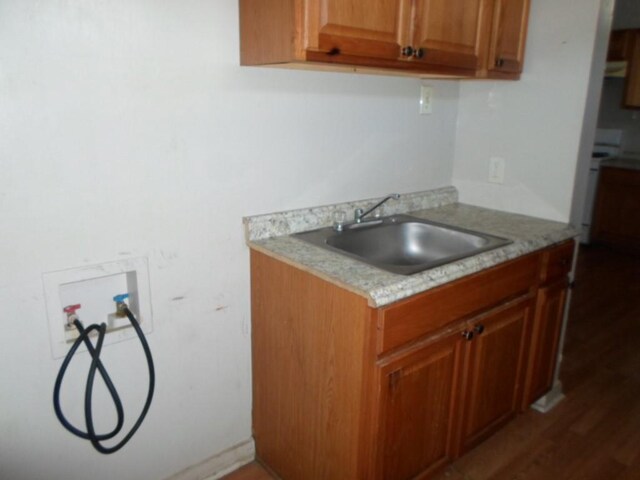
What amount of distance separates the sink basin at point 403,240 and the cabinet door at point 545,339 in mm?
355

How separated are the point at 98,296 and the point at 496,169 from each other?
5.60ft

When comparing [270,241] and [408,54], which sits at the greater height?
[408,54]

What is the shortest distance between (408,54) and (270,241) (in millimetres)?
737

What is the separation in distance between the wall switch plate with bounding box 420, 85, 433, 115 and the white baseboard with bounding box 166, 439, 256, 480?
1.54m

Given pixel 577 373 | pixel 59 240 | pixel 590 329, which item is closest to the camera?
pixel 59 240

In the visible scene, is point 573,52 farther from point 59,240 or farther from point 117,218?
point 59,240

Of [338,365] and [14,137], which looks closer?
[14,137]

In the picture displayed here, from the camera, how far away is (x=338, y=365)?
1.40 m

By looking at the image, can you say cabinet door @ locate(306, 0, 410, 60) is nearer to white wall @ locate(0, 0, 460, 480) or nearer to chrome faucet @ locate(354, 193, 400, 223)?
white wall @ locate(0, 0, 460, 480)

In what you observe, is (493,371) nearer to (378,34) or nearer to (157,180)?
(378,34)

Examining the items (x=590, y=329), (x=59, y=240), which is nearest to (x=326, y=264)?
(x=59, y=240)

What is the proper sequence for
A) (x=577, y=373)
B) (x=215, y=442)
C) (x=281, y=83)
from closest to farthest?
(x=281, y=83), (x=215, y=442), (x=577, y=373)

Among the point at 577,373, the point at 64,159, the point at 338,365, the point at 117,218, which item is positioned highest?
the point at 64,159

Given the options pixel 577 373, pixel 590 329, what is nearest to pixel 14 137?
pixel 577 373
